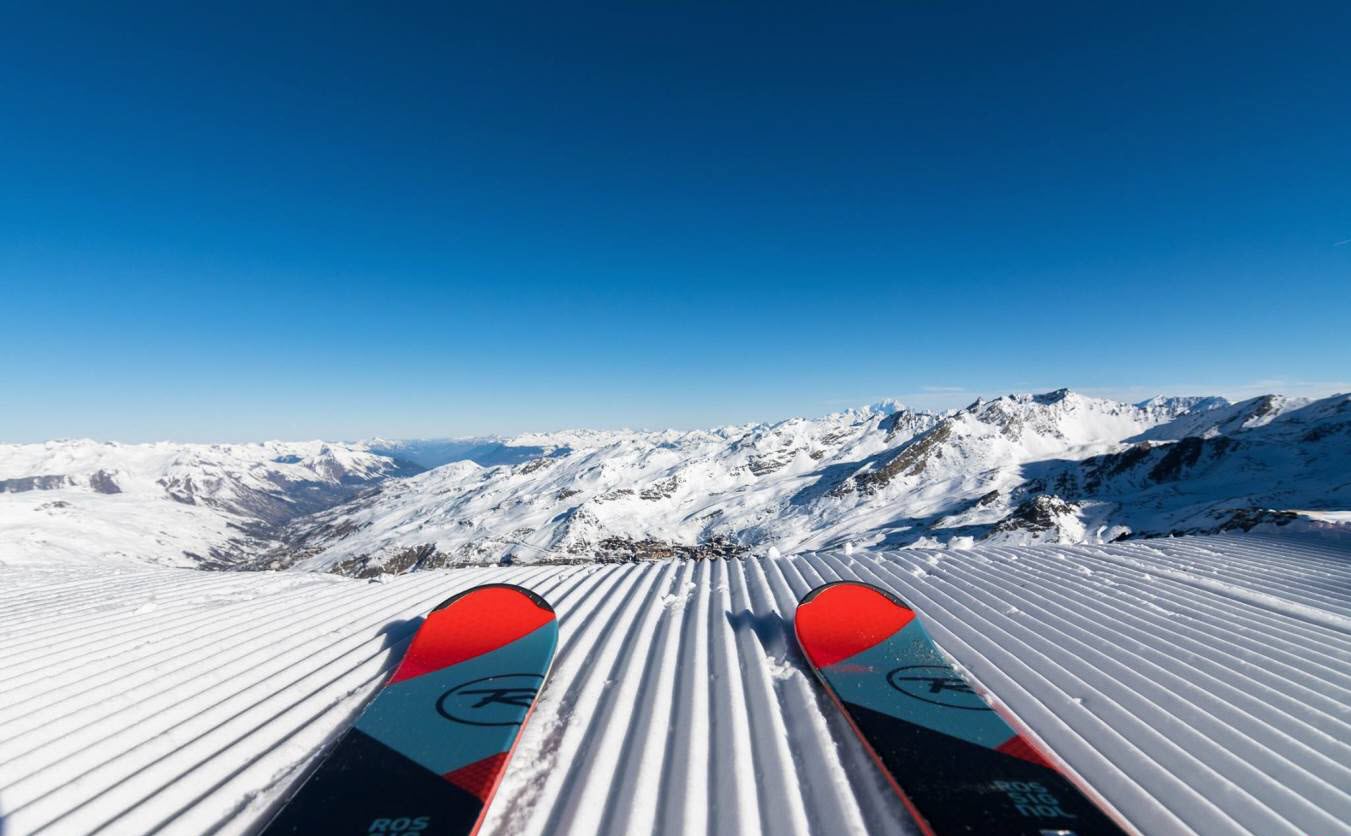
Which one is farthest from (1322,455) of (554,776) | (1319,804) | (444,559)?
(444,559)

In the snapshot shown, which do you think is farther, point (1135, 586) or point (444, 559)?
point (444, 559)

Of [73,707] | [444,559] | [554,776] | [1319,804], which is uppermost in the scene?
[73,707]

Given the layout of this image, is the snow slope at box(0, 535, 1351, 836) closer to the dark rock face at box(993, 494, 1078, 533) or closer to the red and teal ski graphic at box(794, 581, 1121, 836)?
the red and teal ski graphic at box(794, 581, 1121, 836)

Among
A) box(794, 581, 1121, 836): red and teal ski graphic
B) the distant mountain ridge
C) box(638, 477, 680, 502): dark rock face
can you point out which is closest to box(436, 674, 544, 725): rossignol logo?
box(794, 581, 1121, 836): red and teal ski graphic

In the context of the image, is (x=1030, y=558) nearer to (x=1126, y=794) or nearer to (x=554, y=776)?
(x=1126, y=794)

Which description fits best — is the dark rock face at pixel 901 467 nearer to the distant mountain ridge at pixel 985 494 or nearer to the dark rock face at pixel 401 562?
the distant mountain ridge at pixel 985 494

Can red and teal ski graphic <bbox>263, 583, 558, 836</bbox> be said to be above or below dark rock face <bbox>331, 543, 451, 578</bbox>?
above

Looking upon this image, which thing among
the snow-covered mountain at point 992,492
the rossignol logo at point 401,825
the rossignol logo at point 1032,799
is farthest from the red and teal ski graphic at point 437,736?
the snow-covered mountain at point 992,492
